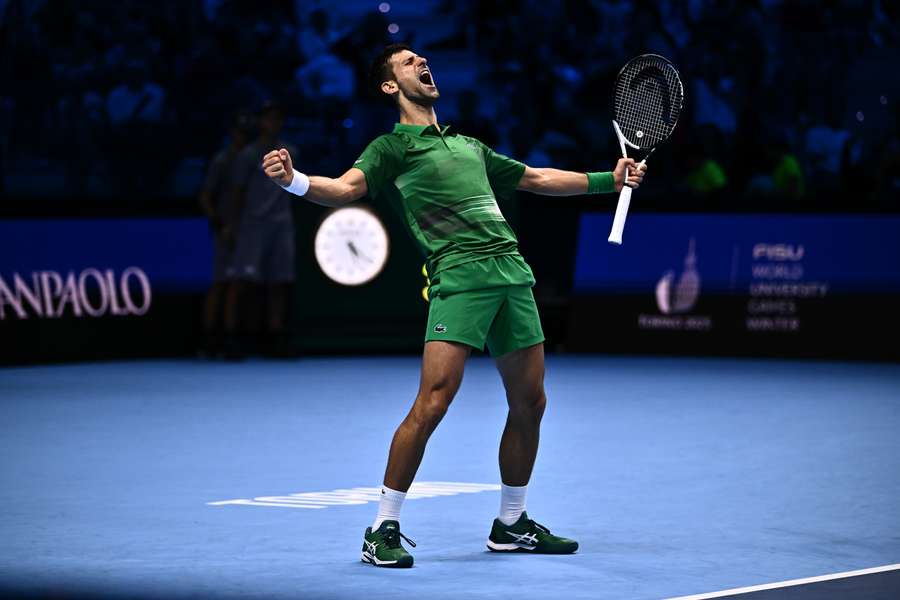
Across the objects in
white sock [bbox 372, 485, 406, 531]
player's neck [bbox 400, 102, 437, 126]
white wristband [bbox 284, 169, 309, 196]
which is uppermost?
player's neck [bbox 400, 102, 437, 126]

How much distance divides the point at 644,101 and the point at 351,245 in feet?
27.7

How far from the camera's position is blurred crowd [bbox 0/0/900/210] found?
53.3 ft

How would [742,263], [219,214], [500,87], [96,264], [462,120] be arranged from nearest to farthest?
[96,264] → [219,214] → [742,263] → [462,120] → [500,87]

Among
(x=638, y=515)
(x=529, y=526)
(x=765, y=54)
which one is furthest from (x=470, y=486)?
(x=765, y=54)

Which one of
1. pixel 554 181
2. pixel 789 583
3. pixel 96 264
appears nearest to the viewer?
pixel 789 583

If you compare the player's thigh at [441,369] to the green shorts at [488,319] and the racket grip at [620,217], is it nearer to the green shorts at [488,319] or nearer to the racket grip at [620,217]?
the green shorts at [488,319]

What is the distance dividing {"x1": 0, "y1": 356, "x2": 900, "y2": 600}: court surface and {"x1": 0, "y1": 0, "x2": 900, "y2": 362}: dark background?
1510 millimetres

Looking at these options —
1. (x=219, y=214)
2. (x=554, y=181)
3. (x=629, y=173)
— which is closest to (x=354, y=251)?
(x=219, y=214)

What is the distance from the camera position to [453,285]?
616 centimetres

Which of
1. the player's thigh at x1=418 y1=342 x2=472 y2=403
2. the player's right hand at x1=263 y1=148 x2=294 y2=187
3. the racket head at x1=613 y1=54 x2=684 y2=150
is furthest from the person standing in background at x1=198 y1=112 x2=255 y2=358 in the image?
the player's right hand at x1=263 y1=148 x2=294 y2=187

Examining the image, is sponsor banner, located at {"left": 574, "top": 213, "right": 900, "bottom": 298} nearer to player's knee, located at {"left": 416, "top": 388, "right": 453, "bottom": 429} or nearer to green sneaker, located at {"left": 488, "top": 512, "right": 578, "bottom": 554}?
green sneaker, located at {"left": 488, "top": 512, "right": 578, "bottom": 554}

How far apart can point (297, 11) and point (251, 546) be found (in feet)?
47.1

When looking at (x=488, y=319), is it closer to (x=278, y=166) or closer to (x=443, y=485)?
(x=278, y=166)

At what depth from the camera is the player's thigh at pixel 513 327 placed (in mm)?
6223
